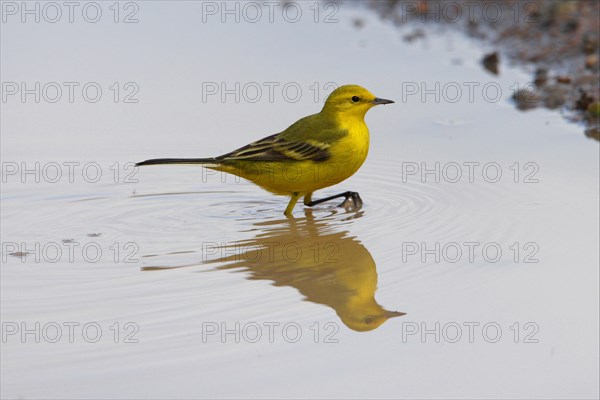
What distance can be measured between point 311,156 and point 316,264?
4.01ft

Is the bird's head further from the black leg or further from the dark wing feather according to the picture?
the black leg

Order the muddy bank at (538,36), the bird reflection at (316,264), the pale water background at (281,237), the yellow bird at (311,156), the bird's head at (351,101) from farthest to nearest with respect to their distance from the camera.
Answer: the muddy bank at (538,36) → the bird's head at (351,101) → the yellow bird at (311,156) → the bird reflection at (316,264) → the pale water background at (281,237)

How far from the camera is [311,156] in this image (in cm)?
689

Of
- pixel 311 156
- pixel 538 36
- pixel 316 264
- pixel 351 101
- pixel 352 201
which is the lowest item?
pixel 316 264

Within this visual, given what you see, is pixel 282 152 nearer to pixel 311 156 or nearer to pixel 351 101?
pixel 311 156

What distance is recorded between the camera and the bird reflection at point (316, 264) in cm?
511

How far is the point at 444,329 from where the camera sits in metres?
4.83

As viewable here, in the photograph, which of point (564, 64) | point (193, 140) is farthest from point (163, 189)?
point (564, 64)

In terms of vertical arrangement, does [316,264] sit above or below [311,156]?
below

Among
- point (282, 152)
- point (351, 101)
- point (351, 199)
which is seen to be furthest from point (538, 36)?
point (282, 152)

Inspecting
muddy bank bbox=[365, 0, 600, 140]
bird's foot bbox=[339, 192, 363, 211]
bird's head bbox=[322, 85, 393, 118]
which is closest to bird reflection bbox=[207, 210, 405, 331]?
bird's foot bbox=[339, 192, 363, 211]

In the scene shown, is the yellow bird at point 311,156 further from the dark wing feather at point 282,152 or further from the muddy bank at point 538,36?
the muddy bank at point 538,36

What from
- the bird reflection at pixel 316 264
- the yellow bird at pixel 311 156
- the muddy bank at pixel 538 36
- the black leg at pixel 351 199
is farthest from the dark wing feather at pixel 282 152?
the muddy bank at pixel 538 36

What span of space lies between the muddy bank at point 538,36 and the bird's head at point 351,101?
185 centimetres
